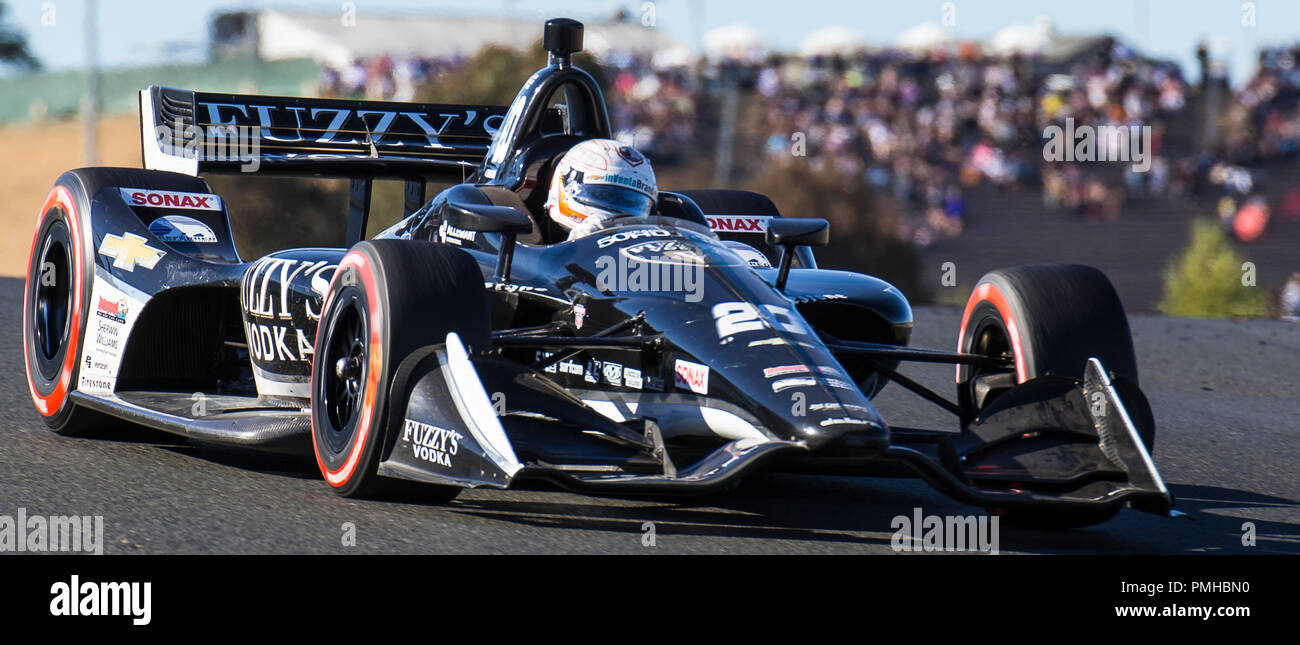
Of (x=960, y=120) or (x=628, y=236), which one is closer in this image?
(x=628, y=236)

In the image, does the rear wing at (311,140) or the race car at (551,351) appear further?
the rear wing at (311,140)

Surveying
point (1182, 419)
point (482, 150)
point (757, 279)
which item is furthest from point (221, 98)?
point (1182, 419)

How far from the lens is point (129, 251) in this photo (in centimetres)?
626

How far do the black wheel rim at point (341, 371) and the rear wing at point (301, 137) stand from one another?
2.23 m

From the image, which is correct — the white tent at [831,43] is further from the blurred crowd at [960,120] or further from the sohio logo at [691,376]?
the sohio logo at [691,376]

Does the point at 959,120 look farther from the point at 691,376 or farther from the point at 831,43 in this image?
the point at 691,376

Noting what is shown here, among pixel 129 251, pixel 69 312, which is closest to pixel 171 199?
pixel 129 251

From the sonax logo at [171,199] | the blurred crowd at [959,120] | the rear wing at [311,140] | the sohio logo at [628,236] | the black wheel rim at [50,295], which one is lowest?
the black wheel rim at [50,295]

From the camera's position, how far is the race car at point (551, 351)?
4.48 meters

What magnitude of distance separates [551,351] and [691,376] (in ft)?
2.94

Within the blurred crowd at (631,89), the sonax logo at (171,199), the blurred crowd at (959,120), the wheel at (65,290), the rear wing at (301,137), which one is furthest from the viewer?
the blurred crowd at (631,89)

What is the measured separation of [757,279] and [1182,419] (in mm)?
4111

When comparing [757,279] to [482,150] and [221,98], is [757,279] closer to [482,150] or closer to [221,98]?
[482,150]

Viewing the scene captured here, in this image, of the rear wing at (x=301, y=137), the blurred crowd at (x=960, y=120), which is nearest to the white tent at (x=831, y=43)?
the blurred crowd at (x=960, y=120)
